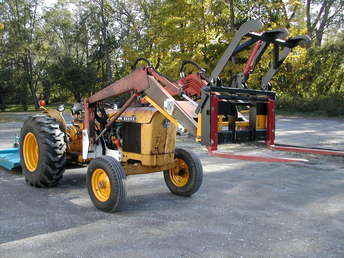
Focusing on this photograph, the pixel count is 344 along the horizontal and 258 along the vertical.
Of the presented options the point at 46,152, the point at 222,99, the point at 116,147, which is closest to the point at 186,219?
the point at 222,99

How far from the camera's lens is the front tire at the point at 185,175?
5.62m

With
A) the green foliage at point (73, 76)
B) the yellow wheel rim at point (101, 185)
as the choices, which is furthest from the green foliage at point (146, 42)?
the yellow wheel rim at point (101, 185)

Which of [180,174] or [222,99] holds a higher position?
[222,99]

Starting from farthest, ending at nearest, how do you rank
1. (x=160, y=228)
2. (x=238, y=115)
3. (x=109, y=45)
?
1. (x=109, y=45)
2. (x=238, y=115)
3. (x=160, y=228)

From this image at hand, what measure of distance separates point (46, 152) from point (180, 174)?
212cm

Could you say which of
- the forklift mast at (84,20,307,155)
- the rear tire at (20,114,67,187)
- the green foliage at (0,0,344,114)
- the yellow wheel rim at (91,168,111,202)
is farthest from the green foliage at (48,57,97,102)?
the forklift mast at (84,20,307,155)

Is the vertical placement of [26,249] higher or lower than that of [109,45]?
lower

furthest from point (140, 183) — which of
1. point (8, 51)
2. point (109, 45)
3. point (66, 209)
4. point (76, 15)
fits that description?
point (76, 15)

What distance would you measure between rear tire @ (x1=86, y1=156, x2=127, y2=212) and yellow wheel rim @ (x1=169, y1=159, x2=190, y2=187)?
1215mm

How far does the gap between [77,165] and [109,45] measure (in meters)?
37.4

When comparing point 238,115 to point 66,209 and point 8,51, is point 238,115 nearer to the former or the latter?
point 66,209

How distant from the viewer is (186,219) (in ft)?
15.4

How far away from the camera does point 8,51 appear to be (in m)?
36.8

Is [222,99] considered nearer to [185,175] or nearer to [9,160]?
[185,175]
